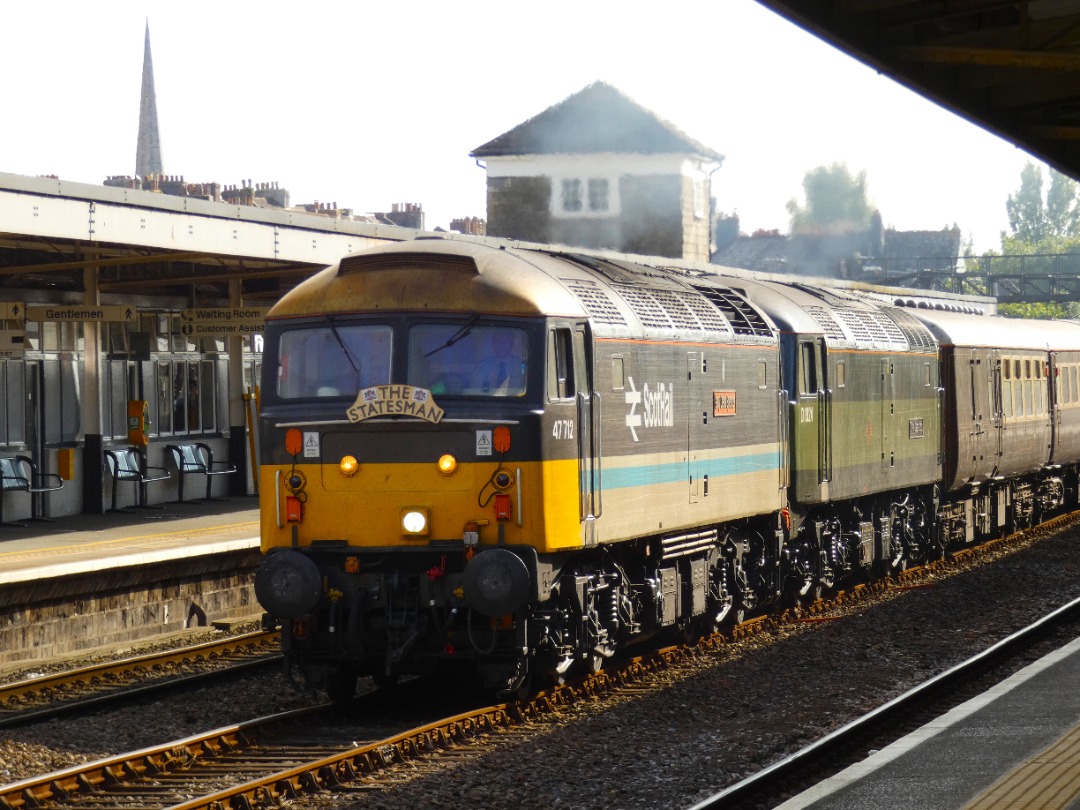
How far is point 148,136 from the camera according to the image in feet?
365

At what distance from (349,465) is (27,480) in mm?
9754

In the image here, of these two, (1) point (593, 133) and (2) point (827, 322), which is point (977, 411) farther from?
(1) point (593, 133)

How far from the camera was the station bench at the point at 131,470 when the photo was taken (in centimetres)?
2177

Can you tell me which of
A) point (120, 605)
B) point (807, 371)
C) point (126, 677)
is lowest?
point (126, 677)

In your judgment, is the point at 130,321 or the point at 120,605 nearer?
the point at 120,605

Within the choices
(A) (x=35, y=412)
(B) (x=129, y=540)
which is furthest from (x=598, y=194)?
(B) (x=129, y=540)

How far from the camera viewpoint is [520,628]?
36.8 ft

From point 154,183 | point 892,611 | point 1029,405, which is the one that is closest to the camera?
point 892,611

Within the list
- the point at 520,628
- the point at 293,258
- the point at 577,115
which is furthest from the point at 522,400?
the point at 577,115

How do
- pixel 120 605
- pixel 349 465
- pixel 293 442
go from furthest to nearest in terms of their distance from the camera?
pixel 120 605
pixel 293 442
pixel 349 465

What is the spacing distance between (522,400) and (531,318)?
57 cm

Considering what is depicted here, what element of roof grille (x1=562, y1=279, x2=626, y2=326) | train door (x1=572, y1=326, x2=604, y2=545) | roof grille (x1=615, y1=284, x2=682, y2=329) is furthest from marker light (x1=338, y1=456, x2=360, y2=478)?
roof grille (x1=615, y1=284, x2=682, y2=329)

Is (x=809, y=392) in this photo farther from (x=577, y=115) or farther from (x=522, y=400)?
(x=577, y=115)

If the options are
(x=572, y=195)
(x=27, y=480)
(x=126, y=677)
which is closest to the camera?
(x=126, y=677)
